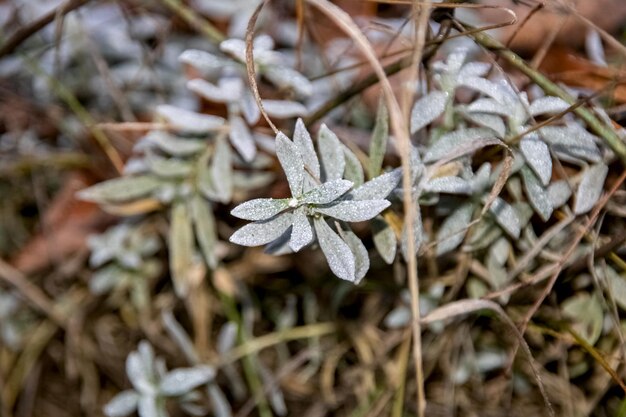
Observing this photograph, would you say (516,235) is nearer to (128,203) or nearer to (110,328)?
(128,203)

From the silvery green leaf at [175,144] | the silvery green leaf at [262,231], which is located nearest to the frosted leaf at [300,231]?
the silvery green leaf at [262,231]

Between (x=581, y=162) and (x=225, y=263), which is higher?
(x=581, y=162)

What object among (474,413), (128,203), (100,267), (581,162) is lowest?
(474,413)

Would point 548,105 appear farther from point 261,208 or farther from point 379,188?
point 261,208

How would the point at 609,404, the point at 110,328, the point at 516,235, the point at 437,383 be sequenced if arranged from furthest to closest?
the point at 110,328 < the point at 437,383 < the point at 609,404 < the point at 516,235

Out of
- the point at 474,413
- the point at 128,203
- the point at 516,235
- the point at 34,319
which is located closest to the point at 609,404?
the point at 474,413

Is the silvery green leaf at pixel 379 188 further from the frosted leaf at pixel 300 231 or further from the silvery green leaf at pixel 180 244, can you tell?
the silvery green leaf at pixel 180 244
